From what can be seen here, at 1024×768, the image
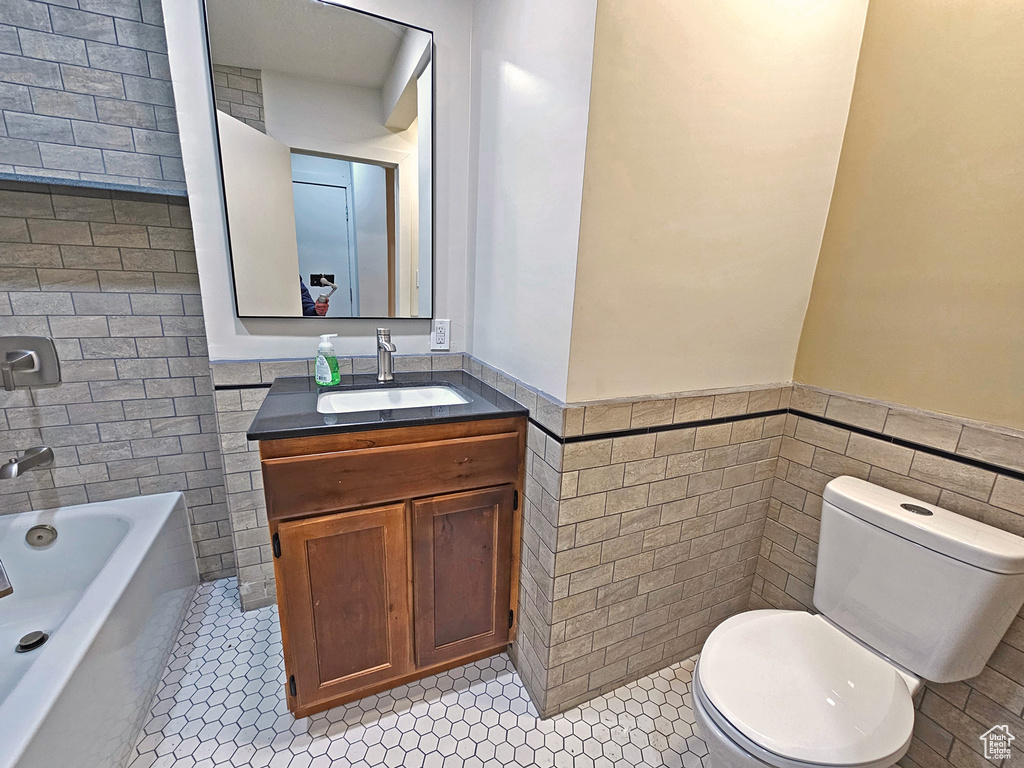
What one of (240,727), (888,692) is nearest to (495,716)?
(240,727)

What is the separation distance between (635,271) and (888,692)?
1.17m

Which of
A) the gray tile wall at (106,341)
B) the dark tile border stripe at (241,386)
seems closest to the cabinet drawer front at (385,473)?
the dark tile border stripe at (241,386)

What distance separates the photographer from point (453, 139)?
1651 millimetres

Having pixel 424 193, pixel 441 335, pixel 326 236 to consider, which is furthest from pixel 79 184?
pixel 441 335

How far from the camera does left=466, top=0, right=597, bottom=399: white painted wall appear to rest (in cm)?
106

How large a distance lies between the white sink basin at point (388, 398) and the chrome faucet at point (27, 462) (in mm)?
1054

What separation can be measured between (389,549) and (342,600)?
0.65ft

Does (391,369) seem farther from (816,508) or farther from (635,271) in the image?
(816,508)

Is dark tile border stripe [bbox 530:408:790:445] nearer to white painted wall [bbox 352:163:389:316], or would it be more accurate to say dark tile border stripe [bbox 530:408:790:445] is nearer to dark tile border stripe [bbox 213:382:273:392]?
white painted wall [bbox 352:163:389:316]

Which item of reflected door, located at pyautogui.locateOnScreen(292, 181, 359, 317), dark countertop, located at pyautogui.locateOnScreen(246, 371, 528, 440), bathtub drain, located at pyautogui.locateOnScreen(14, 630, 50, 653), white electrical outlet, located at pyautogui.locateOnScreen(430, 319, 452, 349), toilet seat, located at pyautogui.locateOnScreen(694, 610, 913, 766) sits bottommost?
bathtub drain, located at pyautogui.locateOnScreen(14, 630, 50, 653)

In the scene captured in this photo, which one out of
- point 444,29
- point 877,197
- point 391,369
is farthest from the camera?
point 391,369

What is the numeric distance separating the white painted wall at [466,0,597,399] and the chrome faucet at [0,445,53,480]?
1.60 metres

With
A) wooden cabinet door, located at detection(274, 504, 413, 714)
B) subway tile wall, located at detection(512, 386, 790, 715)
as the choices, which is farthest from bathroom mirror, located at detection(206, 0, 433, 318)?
subway tile wall, located at detection(512, 386, 790, 715)

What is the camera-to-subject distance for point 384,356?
1631 millimetres
